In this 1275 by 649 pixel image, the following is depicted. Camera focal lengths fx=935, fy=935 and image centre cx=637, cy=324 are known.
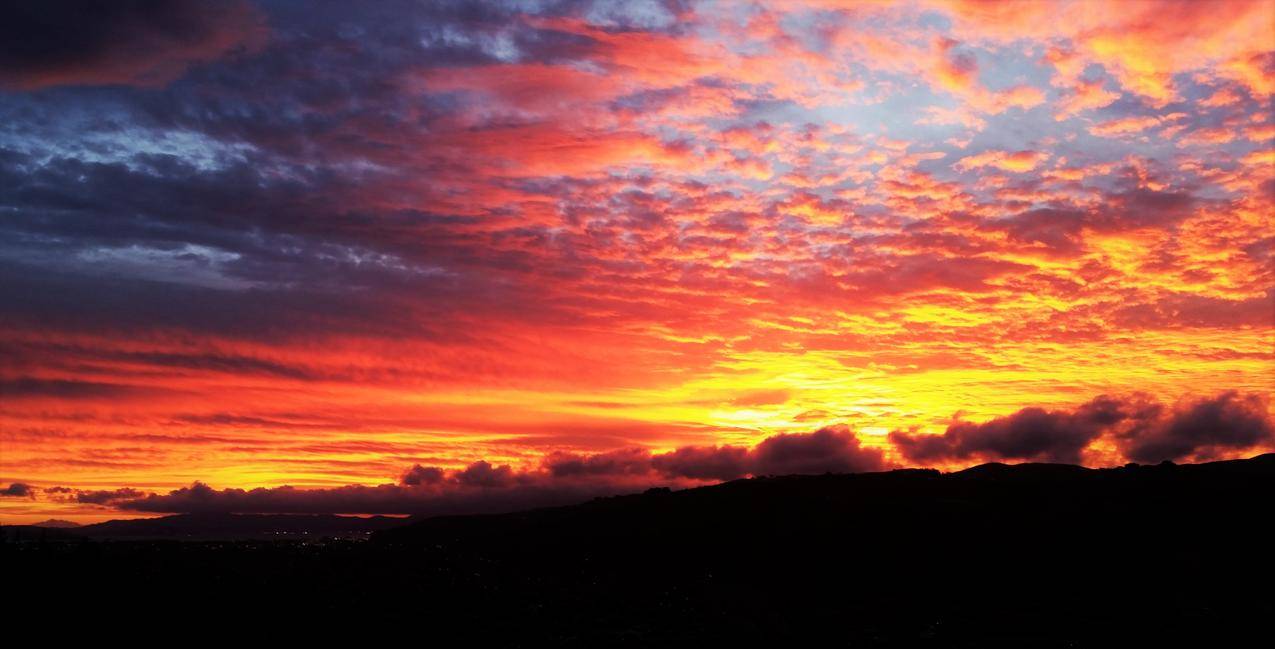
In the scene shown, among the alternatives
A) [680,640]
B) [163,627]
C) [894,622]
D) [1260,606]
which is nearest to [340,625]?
[163,627]

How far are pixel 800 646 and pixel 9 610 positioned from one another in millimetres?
164036

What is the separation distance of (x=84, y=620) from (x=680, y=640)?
125894mm

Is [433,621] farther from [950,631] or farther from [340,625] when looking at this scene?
[950,631]

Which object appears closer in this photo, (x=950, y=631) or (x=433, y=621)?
(x=950, y=631)

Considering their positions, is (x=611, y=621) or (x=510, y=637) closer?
(x=510, y=637)

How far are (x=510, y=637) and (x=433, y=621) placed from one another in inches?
1609

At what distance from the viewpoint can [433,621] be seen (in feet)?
643

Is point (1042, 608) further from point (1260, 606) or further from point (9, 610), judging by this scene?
point (9, 610)

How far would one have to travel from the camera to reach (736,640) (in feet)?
524

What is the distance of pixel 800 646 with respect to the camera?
502ft

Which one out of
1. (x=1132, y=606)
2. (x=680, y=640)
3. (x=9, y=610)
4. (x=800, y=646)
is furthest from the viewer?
(x=9, y=610)

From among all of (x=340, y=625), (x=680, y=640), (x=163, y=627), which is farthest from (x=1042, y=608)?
(x=163, y=627)

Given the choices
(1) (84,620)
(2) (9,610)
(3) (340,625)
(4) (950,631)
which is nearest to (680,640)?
(4) (950,631)

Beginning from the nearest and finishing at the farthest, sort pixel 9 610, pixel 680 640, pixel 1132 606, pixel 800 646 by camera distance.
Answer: pixel 800 646
pixel 680 640
pixel 1132 606
pixel 9 610
